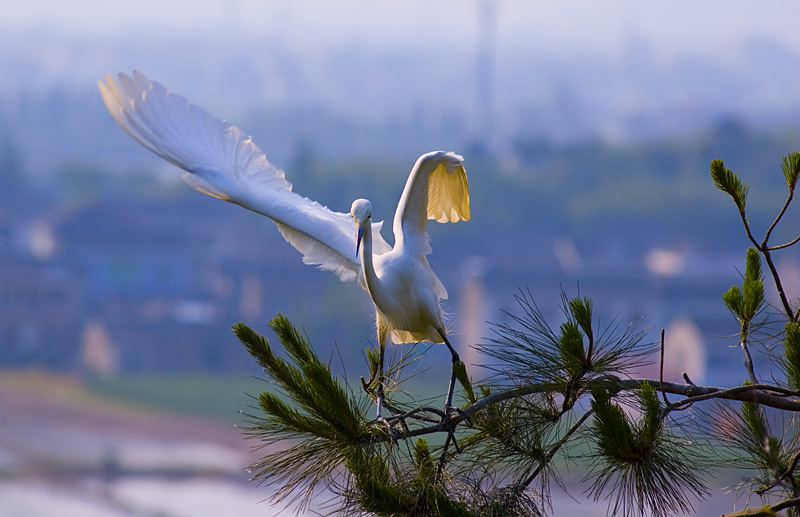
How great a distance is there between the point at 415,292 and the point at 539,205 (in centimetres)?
3489

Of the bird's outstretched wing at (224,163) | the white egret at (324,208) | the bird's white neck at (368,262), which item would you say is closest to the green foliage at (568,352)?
the white egret at (324,208)

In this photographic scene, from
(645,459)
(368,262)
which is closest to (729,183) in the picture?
(645,459)

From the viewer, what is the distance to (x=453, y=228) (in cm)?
3456

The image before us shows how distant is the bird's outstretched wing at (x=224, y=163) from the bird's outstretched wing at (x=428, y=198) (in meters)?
0.19

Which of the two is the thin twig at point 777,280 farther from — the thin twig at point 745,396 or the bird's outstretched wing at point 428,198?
the bird's outstretched wing at point 428,198

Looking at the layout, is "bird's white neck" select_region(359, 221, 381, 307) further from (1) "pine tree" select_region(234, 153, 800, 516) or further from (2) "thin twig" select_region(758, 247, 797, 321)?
(2) "thin twig" select_region(758, 247, 797, 321)

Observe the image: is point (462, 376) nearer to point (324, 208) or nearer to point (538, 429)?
point (538, 429)

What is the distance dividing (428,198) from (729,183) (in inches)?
45.8

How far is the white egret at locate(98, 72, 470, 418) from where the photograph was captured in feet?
9.23

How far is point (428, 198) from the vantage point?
2941 millimetres

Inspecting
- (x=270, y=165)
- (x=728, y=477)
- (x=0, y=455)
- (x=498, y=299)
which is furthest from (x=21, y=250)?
(x=270, y=165)

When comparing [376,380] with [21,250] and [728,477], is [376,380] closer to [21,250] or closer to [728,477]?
[728,477]

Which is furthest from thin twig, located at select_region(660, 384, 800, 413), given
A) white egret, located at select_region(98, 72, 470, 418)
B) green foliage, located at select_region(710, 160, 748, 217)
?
white egret, located at select_region(98, 72, 470, 418)

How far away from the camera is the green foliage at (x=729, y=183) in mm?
1916
